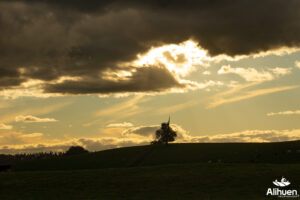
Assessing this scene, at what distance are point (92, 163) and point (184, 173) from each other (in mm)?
56939

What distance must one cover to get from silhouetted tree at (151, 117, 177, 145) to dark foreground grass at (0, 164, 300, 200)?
77171 mm

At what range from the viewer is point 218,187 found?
47.1 m

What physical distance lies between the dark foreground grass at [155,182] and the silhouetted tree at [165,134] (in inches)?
3038

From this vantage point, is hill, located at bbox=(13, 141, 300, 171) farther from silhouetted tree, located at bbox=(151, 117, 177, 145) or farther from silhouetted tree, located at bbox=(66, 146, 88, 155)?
silhouetted tree, located at bbox=(66, 146, 88, 155)

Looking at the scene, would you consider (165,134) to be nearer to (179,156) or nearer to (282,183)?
(179,156)

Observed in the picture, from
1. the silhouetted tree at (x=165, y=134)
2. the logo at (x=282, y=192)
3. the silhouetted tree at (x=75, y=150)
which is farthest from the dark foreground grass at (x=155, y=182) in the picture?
the silhouetted tree at (x=75, y=150)

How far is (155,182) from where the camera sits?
51000 mm

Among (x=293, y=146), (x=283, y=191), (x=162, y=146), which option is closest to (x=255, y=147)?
(x=293, y=146)

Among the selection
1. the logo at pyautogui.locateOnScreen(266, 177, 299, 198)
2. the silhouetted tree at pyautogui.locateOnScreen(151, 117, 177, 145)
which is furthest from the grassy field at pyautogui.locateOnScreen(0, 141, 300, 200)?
the silhouetted tree at pyautogui.locateOnScreen(151, 117, 177, 145)

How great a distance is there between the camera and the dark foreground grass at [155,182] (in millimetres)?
44344

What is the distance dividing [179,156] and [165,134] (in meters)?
33.7

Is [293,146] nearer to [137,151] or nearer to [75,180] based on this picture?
[137,151]

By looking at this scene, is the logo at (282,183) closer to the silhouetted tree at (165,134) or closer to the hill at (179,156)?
the hill at (179,156)

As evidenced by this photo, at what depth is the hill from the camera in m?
93.6
